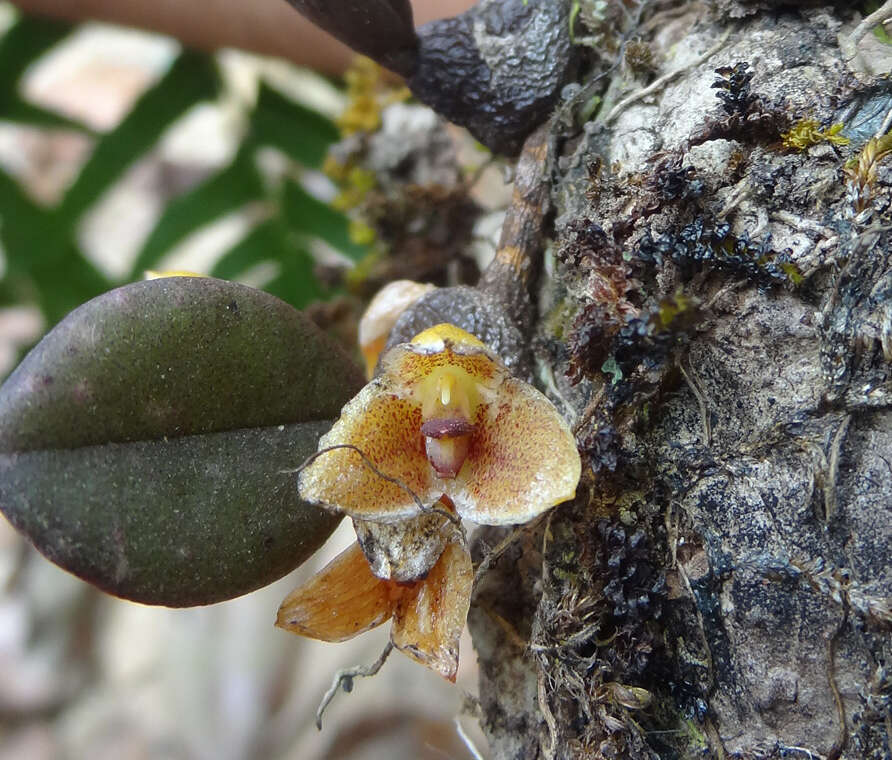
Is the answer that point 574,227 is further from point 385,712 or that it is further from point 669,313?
point 385,712

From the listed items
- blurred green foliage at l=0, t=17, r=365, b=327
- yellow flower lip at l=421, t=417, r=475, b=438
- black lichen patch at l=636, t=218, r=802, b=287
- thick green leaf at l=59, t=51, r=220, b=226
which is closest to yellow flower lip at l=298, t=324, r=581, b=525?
yellow flower lip at l=421, t=417, r=475, b=438

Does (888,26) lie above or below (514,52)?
above

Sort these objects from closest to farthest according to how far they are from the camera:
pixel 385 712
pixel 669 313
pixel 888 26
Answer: pixel 669 313 < pixel 888 26 < pixel 385 712

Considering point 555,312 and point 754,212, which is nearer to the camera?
point 754,212

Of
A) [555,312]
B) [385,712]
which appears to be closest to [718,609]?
[555,312]

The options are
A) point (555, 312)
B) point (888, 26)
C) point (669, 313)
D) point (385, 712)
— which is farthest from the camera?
point (385, 712)

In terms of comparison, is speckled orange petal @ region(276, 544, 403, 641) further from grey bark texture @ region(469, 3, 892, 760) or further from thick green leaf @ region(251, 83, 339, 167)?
thick green leaf @ region(251, 83, 339, 167)

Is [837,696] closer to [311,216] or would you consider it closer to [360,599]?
[360,599]
